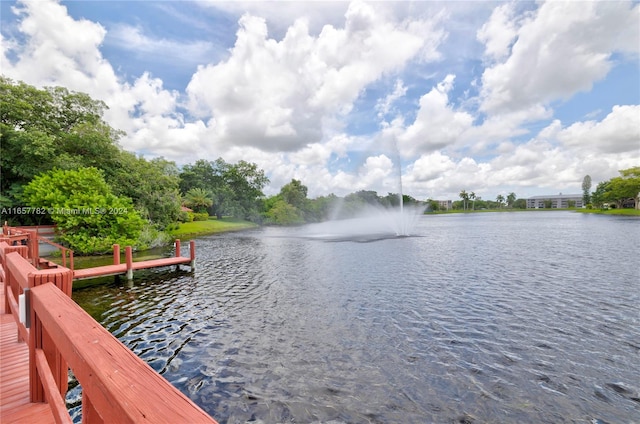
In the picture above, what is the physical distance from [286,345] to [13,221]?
102ft

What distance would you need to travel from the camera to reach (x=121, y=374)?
4.13ft

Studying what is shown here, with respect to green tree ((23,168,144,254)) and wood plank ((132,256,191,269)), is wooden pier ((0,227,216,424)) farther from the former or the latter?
green tree ((23,168,144,254))

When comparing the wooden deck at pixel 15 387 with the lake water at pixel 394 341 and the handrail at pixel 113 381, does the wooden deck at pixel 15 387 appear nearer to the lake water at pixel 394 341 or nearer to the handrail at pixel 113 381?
the handrail at pixel 113 381

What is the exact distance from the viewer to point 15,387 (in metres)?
3.21

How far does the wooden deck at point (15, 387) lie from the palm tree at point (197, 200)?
60.1 metres

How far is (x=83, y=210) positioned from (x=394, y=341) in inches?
888

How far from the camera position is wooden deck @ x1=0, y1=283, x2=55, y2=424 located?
2.71 meters

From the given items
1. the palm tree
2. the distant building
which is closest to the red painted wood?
the palm tree

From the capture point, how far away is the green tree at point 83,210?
20.8m

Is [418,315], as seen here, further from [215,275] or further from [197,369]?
[215,275]

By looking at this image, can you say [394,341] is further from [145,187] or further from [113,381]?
[145,187]

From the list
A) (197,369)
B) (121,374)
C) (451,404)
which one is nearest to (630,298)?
(451,404)

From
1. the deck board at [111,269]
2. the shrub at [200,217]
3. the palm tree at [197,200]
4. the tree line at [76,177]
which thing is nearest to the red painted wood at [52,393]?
the deck board at [111,269]

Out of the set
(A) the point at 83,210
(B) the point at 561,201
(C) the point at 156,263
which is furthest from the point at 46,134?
(B) the point at 561,201
